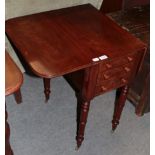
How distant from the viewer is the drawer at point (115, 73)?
126cm

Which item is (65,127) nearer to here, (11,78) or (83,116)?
(83,116)

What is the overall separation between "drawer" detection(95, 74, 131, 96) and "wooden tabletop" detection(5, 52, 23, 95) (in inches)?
17.2

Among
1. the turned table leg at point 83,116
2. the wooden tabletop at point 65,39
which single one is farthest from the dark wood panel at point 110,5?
the turned table leg at point 83,116

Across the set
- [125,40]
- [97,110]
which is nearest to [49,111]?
[97,110]

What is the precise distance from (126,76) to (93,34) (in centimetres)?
27

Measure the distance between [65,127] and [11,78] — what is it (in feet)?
2.77

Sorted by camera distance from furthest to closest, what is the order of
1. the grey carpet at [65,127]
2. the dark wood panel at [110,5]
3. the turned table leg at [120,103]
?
1. the dark wood panel at [110,5]
2. the grey carpet at [65,127]
3. the turned table leg at [120,103]

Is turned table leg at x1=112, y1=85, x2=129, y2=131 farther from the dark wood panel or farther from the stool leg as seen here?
the dark wood panel

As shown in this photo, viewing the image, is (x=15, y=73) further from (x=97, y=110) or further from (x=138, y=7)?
(x=138, y=7)

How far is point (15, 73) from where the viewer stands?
99 cm

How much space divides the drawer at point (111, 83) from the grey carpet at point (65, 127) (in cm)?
48

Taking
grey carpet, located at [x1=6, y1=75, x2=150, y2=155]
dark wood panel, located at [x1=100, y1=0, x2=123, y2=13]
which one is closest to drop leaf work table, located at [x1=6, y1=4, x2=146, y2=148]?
grey carpet, located at [x1=6, y1=75, x2=150, y2=155]

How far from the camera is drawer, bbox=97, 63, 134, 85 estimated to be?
126 centimetres

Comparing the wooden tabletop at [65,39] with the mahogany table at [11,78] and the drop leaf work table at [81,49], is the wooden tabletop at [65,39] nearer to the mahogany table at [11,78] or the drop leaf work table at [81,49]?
the drop leaf work table at [81,49]
